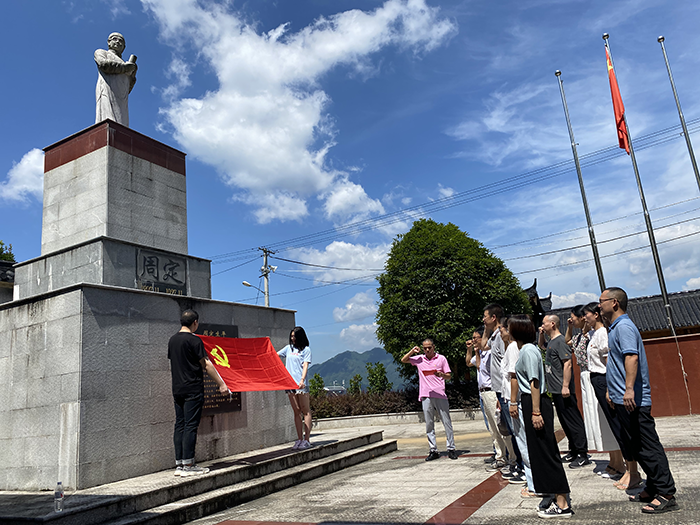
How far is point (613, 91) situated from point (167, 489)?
51.5 ft

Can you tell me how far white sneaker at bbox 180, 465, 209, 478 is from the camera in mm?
5648

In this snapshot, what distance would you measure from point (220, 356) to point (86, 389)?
1.79 m

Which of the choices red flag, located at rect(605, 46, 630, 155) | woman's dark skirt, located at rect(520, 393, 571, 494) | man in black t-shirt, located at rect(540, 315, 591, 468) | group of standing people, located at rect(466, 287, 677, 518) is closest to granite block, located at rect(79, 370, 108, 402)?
group of standing people, located at rect(466, 287, 677, 518)

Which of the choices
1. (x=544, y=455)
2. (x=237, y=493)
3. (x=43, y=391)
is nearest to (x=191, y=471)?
(x=237, y=493)

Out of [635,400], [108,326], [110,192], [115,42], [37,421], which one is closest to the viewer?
[635,400]

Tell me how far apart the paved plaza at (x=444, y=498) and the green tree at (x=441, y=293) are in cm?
944

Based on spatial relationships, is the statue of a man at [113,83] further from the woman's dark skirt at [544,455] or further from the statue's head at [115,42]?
the woman's dark skirt at [544,455]

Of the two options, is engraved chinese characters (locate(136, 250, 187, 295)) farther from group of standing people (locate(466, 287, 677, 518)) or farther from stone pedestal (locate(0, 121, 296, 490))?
group of standing people (locate(466, 287, 677, 518))

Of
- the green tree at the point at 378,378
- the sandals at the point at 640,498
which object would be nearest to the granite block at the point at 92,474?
the sandals at the point at 640,498

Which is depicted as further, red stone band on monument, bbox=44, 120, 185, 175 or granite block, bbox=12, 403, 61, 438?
red stone band on monument, bbox=44, 120, 185, 175

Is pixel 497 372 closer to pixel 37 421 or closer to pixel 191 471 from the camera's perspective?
pixel 191 471

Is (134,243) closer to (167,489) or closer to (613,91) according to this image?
(167,489)

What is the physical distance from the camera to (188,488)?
532 cm

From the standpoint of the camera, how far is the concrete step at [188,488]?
14.3 ft
